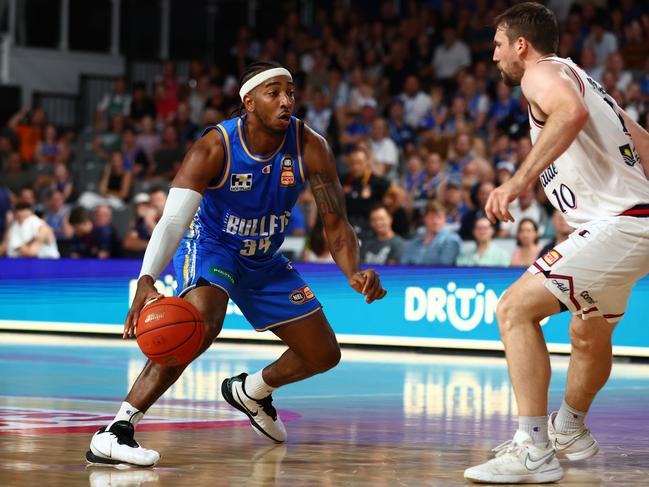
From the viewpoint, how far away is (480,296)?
45.5 ft

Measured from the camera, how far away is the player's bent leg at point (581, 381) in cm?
692

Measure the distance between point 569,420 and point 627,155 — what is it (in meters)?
1.61

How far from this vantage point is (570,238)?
637 cm

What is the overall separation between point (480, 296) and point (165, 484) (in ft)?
27.4

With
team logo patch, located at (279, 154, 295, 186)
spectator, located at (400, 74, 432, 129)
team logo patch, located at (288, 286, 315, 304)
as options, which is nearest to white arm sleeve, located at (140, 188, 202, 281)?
team logo patch, located at (279, 154, 295, 186)

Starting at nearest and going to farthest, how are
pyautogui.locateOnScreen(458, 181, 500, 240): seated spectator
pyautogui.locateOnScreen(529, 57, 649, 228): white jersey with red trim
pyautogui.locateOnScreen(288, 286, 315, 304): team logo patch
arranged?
pyautogui.locateOnScreen(529, 57, 649, 228): white jersey with red trim
pyautogui.locateOnScreen(288, 286, 315, 304): team logo patch
pyautogui.locateOnScreen(458, 181, 500, 240): seated spectator

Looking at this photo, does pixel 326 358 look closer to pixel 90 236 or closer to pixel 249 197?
pixel 249 197

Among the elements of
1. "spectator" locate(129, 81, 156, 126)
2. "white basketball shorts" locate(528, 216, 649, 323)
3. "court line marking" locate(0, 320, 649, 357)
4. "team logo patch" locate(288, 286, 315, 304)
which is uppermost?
"white basketball shorts" locate(528, 216, 649, 323)

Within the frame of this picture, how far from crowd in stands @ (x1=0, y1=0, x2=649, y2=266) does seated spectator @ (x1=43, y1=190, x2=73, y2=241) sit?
0.11ft

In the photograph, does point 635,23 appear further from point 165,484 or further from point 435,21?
point 165,484

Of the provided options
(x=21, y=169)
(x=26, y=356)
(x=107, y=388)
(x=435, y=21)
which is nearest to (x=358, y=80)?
(x=435, y=21)

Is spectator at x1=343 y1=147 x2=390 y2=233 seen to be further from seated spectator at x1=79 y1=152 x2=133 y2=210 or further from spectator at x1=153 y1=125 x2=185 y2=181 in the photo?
seated spectator at x1=79 y1=152 x2=133 y2=210

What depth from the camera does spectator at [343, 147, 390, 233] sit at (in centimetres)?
1630

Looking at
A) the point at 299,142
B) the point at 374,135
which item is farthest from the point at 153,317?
the point at 374,135
